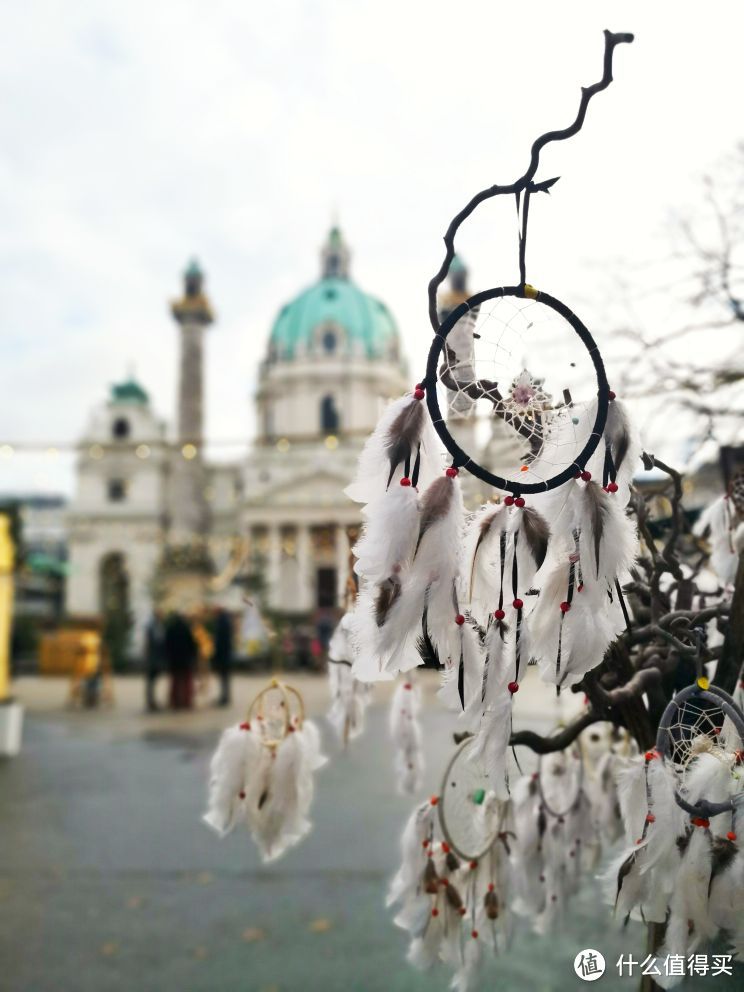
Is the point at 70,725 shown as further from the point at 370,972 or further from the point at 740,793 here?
the point at 740,793

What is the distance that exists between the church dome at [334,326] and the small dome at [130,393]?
8795mm

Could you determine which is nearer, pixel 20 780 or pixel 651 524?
pixel 651 524

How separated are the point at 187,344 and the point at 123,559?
14.0m

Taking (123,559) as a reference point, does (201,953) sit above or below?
below

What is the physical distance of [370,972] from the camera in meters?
4.03

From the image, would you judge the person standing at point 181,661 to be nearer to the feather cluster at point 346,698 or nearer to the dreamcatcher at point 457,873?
the feather cluster at point 346,698

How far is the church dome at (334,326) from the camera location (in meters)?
51.5

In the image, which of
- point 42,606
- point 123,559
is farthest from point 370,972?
point 42,606

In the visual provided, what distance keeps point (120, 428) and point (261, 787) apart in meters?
51.1

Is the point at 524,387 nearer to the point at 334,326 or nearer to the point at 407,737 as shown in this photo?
the point at 407,737

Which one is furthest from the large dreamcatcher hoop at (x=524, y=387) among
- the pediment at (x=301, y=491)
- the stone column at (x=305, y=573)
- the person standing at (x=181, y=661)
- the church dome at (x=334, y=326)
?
the church dome at (x=334, y=326)

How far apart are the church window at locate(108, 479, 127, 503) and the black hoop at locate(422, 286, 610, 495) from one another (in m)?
50.6

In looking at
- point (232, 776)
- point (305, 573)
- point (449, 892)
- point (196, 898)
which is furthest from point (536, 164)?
point (305, 573)

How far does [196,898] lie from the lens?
5160 mm
